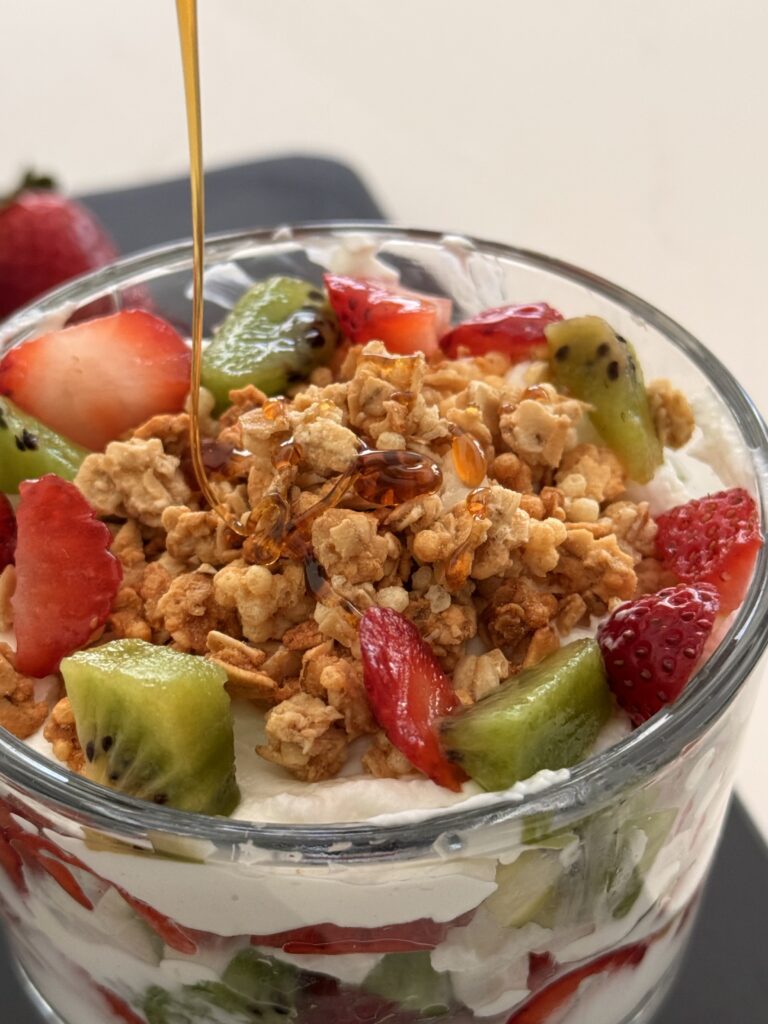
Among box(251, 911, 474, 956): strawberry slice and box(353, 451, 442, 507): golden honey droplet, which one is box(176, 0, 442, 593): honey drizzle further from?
box(251, 911, 474, 956): strawberry slice

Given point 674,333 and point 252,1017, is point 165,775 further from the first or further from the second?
point 674,333

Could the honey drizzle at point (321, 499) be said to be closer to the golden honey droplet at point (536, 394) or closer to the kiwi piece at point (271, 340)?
the golden honey droplet at point (536, 394)

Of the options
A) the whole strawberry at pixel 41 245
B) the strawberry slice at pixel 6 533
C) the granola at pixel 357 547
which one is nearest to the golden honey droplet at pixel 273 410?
the granola at pixel 357 547

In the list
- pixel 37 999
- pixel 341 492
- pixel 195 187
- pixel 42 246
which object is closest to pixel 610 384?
pixel 341 492

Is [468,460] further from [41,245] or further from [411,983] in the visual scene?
[41,245]

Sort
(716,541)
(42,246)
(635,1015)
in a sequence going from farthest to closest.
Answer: (42,246) < (635,1015) < (716,541)

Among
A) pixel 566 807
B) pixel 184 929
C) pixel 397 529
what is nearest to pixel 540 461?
pixel 397 529

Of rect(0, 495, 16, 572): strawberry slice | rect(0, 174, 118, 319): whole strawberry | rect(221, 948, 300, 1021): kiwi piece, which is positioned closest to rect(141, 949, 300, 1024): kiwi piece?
rect(221, 948, 300, 1021): kiwi piece
